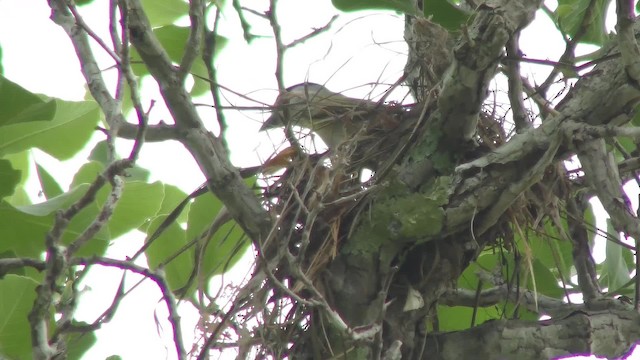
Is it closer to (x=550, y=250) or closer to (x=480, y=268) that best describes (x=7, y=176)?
(x=480, y=268)

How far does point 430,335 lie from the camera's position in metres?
1.42

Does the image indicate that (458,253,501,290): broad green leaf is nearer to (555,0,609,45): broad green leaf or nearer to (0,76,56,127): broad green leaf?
(555,0,609,45): broad green leaf

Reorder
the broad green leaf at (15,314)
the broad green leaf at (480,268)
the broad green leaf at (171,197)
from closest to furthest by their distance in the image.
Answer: the broad green leaf at (15,314), the broad green leaf at (480,268), the broad green leaf at (171,197)

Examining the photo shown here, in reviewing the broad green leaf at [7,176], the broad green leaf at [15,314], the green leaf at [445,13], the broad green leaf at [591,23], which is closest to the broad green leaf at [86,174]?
the broad green leaf at [7,176]

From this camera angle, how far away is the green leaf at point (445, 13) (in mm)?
1543

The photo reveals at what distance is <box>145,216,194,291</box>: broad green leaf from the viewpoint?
1.64m

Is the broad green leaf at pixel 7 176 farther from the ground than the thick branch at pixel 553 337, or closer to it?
farther from the ground

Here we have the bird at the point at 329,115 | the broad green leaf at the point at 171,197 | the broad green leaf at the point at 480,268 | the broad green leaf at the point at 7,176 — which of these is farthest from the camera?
the broad green leaf at the point at 171,197

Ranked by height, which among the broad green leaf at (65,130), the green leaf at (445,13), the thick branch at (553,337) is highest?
the broad green leaf at (65,130)

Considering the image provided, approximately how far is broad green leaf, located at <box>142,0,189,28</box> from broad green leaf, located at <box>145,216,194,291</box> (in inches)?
18.4

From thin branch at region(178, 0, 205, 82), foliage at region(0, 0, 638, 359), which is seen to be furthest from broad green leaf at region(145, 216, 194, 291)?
thin branch at region(178, 0, 205, 82)

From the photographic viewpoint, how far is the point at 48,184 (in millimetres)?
1698

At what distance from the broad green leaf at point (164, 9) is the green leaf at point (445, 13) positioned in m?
0.58

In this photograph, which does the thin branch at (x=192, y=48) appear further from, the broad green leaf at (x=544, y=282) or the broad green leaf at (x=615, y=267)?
the broad green leaf at (x=615, y=267)
